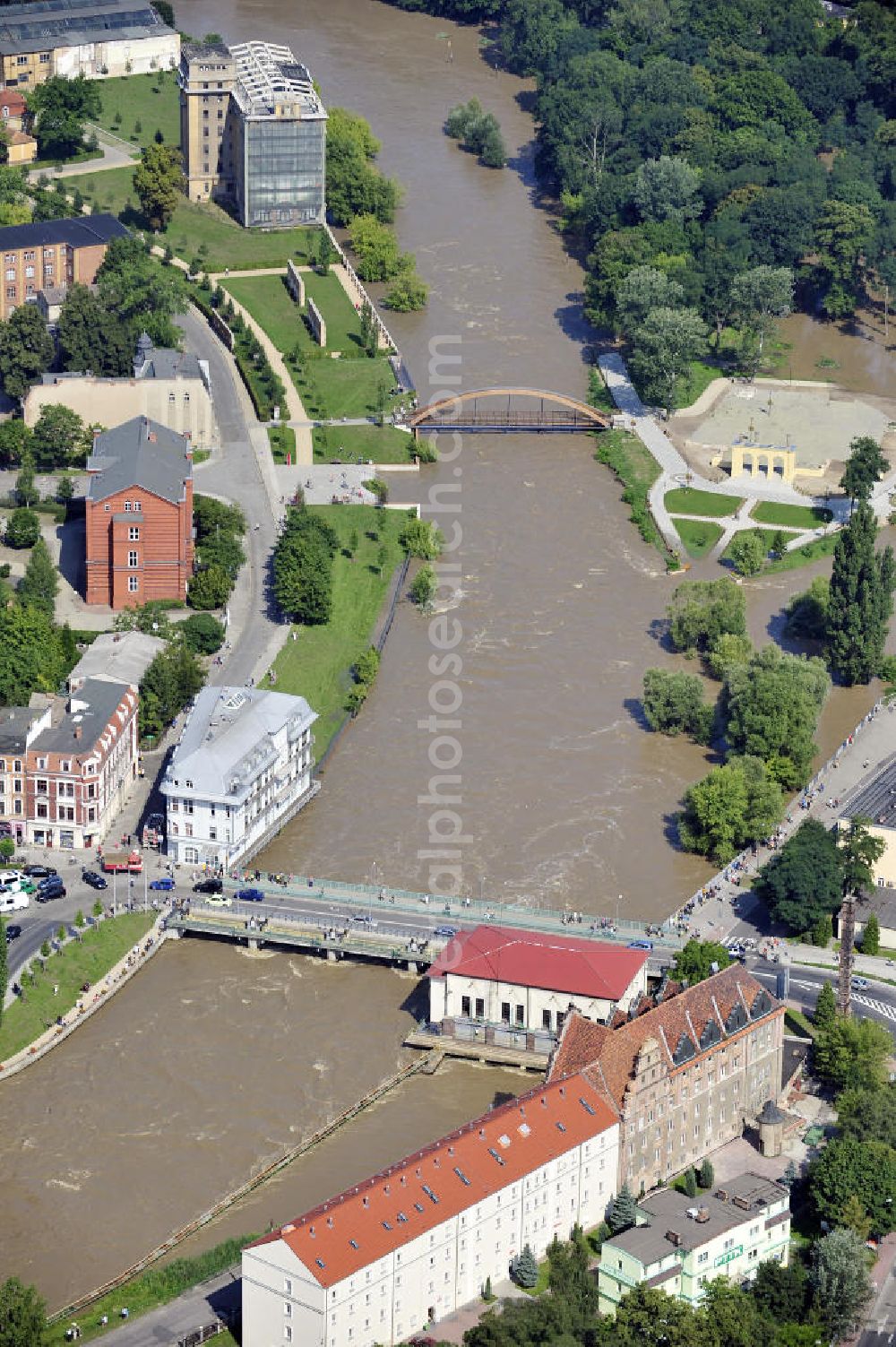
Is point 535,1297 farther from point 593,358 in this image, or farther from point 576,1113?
point 593,358

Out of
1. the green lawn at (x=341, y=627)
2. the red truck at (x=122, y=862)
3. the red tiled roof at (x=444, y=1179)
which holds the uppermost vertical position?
the red tiled roof at (x=444, y=1179)

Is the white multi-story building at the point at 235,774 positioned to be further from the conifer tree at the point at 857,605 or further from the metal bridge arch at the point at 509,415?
the metal bridge arch at the point at 509,415

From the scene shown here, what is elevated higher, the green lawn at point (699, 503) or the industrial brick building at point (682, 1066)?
the industrial brick building at point (682, 1066)

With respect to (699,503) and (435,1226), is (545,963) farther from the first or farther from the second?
(699,503)

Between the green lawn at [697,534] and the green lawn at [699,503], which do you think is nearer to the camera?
the green lawn at [697,534]

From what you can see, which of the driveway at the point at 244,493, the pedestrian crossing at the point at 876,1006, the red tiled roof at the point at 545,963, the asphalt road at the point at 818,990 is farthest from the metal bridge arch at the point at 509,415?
the pedestrian crossing at the point at 876,1006

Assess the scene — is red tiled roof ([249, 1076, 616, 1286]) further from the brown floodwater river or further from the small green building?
the brown floodwater river

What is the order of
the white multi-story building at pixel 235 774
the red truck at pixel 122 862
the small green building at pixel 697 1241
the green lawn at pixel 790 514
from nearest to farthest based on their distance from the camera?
the small green building at pixel 697 1241 → the red truck at pixel 122 862 → the white multi-story building at pixel 235 774 → the green lawn at pixel 790 514
